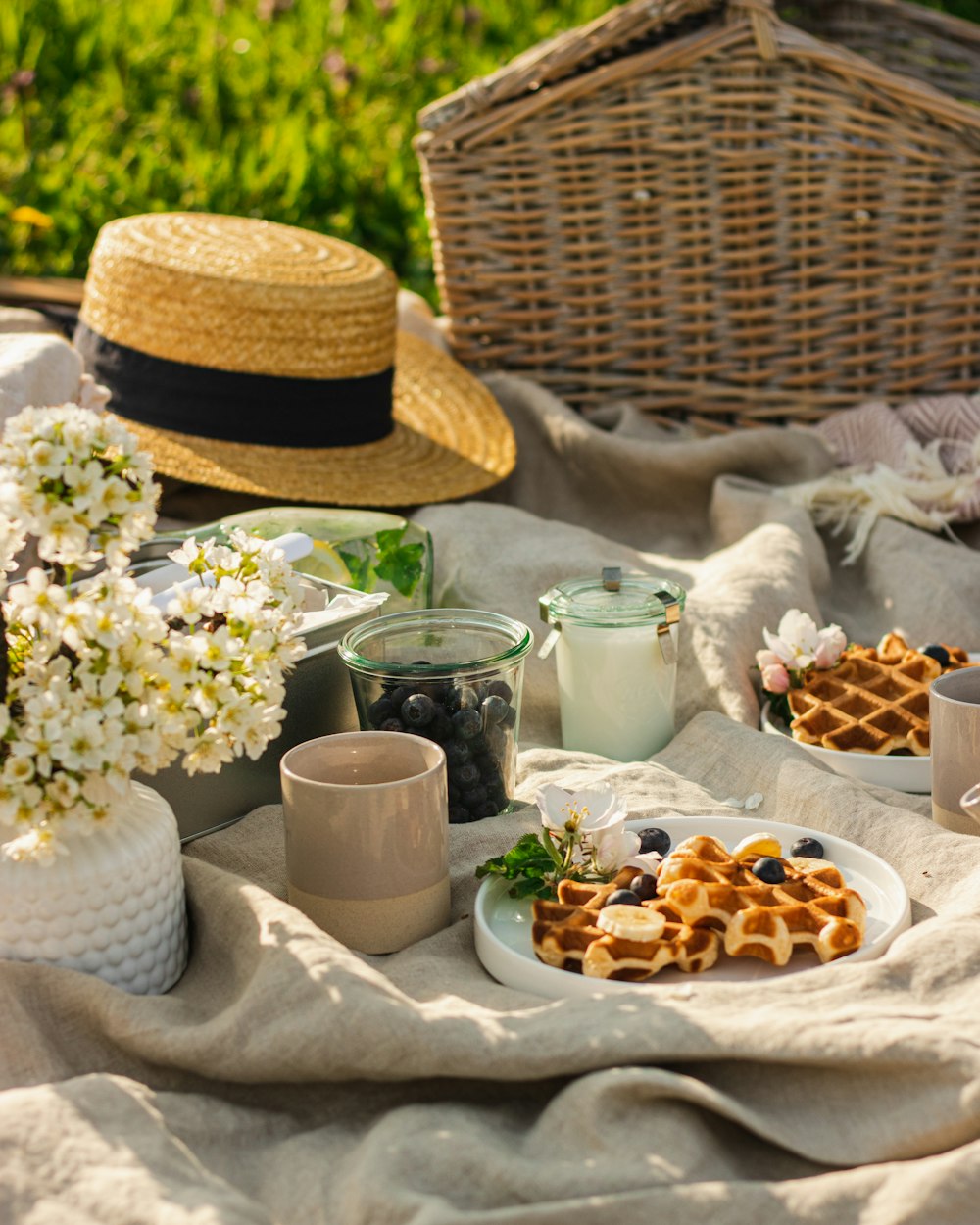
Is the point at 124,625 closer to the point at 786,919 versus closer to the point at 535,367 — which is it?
the point at 786,919

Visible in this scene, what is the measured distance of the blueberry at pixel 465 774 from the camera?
4.04 ft

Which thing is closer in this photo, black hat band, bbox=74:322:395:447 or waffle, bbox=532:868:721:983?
waffle, bbox=532:868:721:983

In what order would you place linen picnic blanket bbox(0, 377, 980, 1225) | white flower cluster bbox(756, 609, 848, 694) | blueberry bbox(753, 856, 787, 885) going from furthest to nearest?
white flower cluster bbox(756, 609, 848, 694) → blueberry bbox(753, 856, 787, 885) → linen picnic blanket bbox(0, 377, 980, 1225)

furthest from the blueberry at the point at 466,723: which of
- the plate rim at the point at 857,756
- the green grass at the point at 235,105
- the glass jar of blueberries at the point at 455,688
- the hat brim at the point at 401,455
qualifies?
the green grass at the point at 235,105

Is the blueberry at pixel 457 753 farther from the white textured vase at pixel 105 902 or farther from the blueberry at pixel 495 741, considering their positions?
the white textured vase at pixel 105 902

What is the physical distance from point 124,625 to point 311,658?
15.4 inches

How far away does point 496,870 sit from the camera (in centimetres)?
110

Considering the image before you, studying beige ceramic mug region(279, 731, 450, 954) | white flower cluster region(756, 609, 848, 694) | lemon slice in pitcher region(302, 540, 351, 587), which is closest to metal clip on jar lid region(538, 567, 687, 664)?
white flower cluster region(756, 609, 848, 694)

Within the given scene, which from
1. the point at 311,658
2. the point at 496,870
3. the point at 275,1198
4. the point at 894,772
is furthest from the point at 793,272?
the point at 275,1198

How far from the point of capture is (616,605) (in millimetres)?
1412

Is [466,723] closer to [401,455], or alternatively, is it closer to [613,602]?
[613,602]

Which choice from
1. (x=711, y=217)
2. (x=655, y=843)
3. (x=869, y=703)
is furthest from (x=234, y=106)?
(x=655, y=843)

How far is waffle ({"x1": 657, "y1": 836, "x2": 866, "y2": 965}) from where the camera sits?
99 centimetres

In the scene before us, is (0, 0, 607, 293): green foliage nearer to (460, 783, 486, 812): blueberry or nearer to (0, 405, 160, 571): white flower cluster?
(460, 783, 486, 812): blueberry
